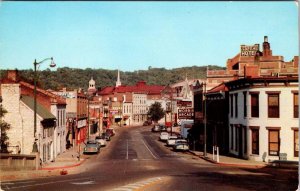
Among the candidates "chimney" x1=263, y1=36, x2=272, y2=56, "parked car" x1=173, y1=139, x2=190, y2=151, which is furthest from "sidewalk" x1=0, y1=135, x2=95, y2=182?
"chimney" x1=263, y1=36, x2=272, y2=56

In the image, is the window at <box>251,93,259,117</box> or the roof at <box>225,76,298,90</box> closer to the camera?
the roof at <box>225,76,298,90</box>

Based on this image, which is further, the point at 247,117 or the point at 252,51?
the point at 252,51

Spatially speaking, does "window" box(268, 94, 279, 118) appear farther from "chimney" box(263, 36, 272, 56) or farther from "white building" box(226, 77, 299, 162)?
"chimney" box(263, 36, 272, 56)

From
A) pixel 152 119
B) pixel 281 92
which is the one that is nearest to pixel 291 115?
pixel 281 92

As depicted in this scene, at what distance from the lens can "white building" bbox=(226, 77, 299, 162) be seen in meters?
44.6

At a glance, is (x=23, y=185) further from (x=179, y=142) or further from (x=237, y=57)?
(x=237, y=57)

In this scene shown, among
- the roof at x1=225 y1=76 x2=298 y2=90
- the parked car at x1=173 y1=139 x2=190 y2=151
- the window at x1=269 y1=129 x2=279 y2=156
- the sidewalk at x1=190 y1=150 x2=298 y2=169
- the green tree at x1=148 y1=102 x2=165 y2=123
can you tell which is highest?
the roof at x1=225 y1=76 x2=298 y2=90

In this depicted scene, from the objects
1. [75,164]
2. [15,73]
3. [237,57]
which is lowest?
[75,164]

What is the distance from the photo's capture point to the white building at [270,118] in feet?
146

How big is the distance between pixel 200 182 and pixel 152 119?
12669 centimetres

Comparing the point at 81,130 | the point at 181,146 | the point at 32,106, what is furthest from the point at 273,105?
the point at 81,130

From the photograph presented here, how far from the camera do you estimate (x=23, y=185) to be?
1048 inches

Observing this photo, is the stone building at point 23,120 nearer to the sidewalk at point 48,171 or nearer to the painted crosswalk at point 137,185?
the sidewalk at point 48,171

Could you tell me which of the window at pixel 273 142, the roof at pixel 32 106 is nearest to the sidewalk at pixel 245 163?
the window at pixel 273 142
